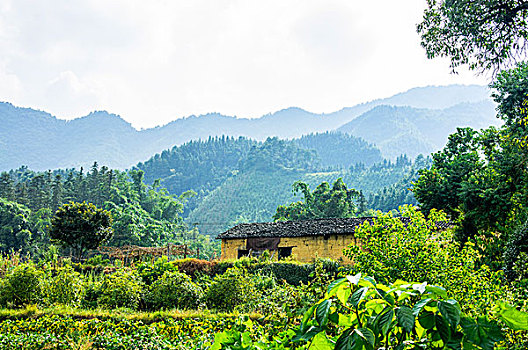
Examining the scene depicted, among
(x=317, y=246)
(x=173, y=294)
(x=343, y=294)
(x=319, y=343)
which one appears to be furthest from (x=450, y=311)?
(x=317, y=246)

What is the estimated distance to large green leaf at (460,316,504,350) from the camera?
4.88ft

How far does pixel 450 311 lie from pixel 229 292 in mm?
10770

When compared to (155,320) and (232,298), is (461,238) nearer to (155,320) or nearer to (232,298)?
(232,298)

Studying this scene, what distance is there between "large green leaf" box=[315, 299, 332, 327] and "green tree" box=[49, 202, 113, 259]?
28.5m

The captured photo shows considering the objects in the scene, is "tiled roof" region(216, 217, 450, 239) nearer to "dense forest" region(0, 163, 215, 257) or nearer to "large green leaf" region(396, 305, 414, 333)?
"dense forest" region(0, 163, 215, 257)

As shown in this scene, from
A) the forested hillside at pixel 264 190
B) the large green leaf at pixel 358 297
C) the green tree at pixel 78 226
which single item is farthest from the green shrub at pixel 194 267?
the forested hillside at pixel 264 190

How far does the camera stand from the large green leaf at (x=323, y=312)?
5.24 ft

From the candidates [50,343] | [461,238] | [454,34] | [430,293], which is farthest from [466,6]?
[50,343]

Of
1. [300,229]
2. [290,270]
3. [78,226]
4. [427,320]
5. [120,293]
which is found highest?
[427,320]

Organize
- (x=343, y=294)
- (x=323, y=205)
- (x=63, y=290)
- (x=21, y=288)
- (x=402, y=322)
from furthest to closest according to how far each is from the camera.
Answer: (x=323, y=205)
(x=63, y=290)
(x=21, y=288)
(x=343, y=294)
(x=402, y=322)

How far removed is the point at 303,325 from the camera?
176 centimetres

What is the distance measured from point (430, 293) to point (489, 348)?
0.25 m

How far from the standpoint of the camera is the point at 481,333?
150cm

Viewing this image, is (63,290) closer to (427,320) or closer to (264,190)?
(427,320)
